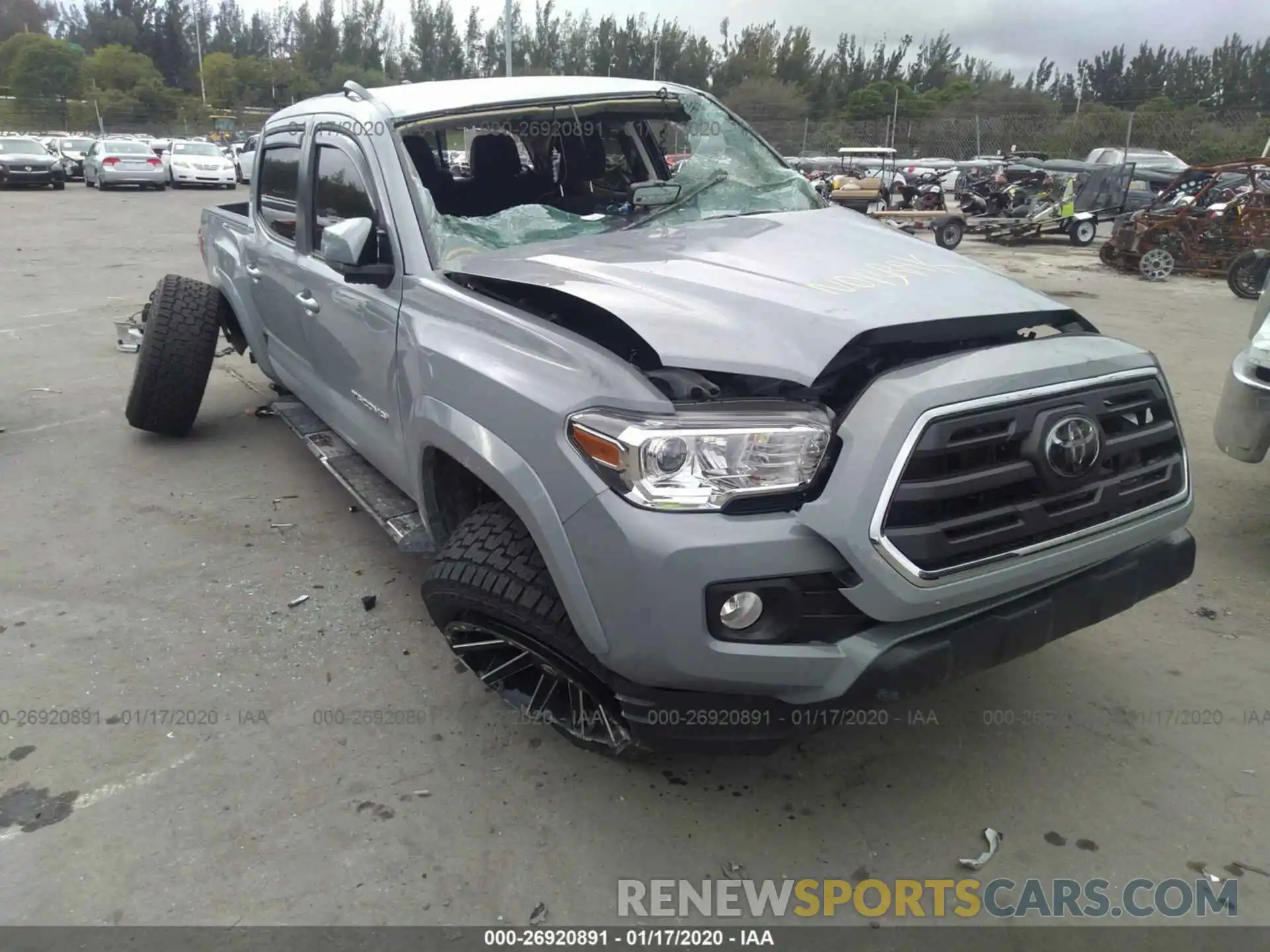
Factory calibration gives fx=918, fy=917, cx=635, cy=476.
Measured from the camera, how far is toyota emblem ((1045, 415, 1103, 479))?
6.88ft

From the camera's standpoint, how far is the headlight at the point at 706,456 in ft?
6.61

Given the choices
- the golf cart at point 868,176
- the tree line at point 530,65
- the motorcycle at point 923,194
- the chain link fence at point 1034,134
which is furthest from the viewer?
the tree line at point 530,65

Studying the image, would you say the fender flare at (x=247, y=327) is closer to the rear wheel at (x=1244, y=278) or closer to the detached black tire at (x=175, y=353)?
the detached black tire at (x=175, y=353)

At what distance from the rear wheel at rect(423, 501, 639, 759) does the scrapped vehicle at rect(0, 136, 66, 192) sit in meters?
27.2

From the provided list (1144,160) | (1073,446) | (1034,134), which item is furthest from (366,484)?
(1034,134)

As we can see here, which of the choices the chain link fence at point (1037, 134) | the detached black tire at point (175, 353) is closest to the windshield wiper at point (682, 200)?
the detached black tire at point (175, 353)

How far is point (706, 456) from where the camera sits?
204 centimetres

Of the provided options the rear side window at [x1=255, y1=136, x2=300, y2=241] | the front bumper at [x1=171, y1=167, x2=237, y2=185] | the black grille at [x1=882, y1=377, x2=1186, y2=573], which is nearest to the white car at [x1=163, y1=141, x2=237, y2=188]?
the front bumper at [x1=171, y1=167, x2=237, y2=185]

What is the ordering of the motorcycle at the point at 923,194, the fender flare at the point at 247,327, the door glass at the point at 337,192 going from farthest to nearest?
1. the motorcycle at the point at 923,194
2. the fender flare at the point at 247,327
3. the door glass at the point at 337,192

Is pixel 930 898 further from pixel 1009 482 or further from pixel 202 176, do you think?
pixel 202 176

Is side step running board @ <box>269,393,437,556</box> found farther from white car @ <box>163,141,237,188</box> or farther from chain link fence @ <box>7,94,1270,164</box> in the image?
white car @ <box>163,141,237,188</box>

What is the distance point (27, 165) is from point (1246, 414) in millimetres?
28076

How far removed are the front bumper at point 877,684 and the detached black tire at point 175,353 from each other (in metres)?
3.81

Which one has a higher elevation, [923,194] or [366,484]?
[923,194]
